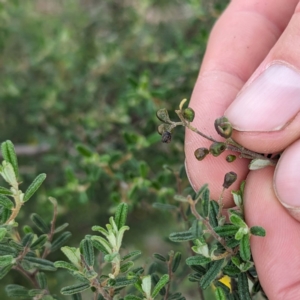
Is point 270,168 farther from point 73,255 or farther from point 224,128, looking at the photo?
point 73,255

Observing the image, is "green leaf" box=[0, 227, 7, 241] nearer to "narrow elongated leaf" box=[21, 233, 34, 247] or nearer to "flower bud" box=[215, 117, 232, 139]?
"narrow elongated leaf" box=[21, 233, 34, 247]

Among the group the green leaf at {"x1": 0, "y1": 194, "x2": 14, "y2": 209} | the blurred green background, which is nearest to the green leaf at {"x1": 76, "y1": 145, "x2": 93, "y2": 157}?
the blurred green background

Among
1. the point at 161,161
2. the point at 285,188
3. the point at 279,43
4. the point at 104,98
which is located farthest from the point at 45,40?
the point at 285,188

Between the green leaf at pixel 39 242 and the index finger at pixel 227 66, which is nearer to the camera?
the green leaf at pixel 39 242

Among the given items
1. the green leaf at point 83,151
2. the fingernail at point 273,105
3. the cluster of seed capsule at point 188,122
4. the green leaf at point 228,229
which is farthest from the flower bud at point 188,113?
the green leaf at point 83,151

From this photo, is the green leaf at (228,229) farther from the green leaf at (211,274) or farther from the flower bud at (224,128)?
the flower bud at (224,128)

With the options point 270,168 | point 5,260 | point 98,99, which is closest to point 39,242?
point 5,260
